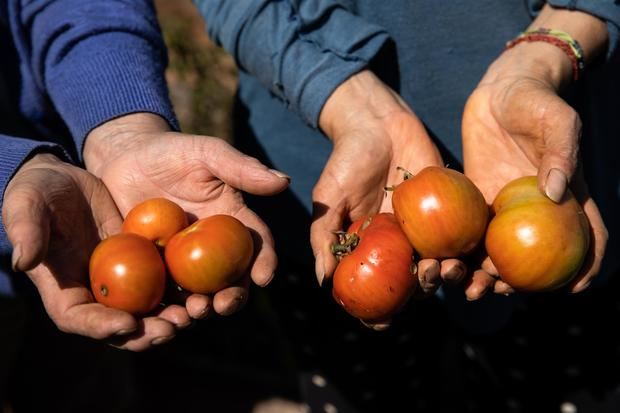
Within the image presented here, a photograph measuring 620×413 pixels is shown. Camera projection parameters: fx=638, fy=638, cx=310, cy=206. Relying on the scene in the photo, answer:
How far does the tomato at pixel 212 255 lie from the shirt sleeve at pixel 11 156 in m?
0.54

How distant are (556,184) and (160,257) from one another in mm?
1345

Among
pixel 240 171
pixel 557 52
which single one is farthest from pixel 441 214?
pixel 557 52

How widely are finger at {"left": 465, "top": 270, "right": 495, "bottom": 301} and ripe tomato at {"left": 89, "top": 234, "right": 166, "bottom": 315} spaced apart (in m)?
1.03

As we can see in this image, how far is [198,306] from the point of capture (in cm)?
207

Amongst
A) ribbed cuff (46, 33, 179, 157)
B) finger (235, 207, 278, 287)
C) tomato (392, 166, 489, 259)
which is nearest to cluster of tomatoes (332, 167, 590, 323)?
tomato (392, 166, 489, 259)

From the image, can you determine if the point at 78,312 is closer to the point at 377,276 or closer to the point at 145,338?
the point at 145,338

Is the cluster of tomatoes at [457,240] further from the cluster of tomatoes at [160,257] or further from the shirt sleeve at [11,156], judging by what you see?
the shirt sleeve at [11,156]

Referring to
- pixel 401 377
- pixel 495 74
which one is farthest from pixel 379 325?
pixel 495 74

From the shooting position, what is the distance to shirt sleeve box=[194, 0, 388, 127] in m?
→ 2.43

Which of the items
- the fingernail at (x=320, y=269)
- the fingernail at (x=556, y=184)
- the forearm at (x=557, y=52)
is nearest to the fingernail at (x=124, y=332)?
the fingernail at (x=320, y=269)

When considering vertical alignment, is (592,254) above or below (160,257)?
above

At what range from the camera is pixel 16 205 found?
1.87m

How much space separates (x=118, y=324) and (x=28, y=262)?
1.03ft

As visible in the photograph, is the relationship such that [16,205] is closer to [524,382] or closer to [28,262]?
[28,262]
